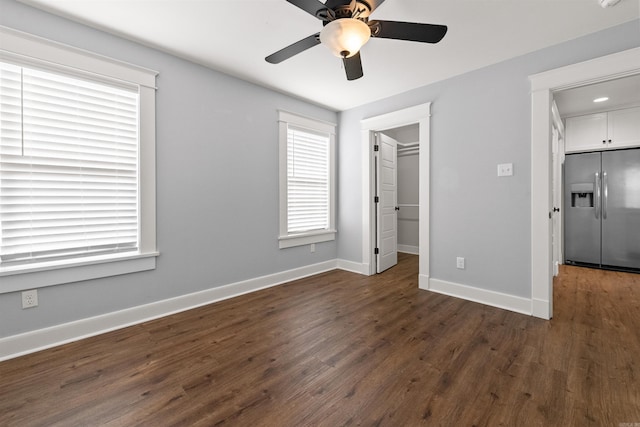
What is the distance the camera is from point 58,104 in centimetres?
215

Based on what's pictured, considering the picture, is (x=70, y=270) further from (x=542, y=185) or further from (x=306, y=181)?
(x=542, y=185)

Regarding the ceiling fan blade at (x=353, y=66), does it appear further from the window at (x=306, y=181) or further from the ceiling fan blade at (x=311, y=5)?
the window at (x=306, y=181)

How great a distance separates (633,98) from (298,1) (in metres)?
5.02

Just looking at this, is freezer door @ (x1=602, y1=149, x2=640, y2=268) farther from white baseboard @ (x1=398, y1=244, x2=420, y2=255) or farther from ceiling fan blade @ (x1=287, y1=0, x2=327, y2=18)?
ceiling fan blade @ (x1=287, y1=0, x2=327, y2=18)

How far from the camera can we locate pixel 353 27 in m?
1.58

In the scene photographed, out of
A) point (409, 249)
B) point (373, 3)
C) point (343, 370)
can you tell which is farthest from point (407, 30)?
point (409, 249)

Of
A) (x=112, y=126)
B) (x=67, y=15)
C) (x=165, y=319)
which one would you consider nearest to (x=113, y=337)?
(x=165, y=319)

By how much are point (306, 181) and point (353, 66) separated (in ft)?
7.15

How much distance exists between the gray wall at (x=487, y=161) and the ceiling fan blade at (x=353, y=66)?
1.70 metres

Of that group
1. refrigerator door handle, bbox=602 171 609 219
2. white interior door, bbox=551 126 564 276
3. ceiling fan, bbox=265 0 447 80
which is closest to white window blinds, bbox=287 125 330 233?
ceiling fan, bbox=265 0 447 80

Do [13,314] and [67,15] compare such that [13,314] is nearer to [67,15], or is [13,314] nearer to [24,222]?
[24,222]

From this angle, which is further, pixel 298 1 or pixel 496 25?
pixel 496 25

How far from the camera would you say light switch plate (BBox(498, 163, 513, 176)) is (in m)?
2.84

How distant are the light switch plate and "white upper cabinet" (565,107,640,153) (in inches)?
113
